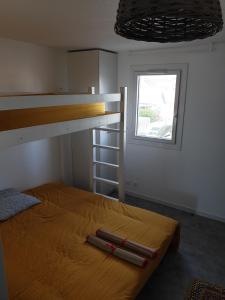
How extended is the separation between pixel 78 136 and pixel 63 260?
2229mm

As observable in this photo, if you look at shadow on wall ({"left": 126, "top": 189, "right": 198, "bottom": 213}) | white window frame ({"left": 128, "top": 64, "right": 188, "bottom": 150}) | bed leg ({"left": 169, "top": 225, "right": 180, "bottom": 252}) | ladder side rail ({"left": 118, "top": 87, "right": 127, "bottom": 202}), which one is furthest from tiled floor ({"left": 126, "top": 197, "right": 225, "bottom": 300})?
white window frame ({"left": 128, "top": 64, "right": 188, "bottom": 150})

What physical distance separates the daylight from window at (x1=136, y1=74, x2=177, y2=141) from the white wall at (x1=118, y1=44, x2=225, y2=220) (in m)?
0.20

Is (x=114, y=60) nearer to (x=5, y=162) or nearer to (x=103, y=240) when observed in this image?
(x=5, y=162)

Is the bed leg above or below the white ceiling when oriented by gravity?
below

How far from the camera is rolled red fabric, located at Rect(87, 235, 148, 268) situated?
1.96 metres

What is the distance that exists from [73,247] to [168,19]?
191cm

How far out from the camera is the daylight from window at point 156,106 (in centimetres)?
351

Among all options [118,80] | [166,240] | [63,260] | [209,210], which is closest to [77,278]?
[63,260]

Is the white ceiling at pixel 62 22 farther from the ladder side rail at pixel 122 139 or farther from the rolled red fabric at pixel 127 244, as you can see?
the rolled red fabric at pixel 127 244

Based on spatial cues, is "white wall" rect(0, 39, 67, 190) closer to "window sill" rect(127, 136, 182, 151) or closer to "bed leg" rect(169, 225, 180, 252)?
"window sill" rect(127, 136, 182, 151)

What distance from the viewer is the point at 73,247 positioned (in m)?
2.16

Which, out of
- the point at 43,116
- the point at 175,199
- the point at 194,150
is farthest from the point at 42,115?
the point at 175,199

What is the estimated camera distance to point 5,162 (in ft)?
10.0

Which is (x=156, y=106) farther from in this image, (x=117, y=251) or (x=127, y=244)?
(x=117, y=251)
